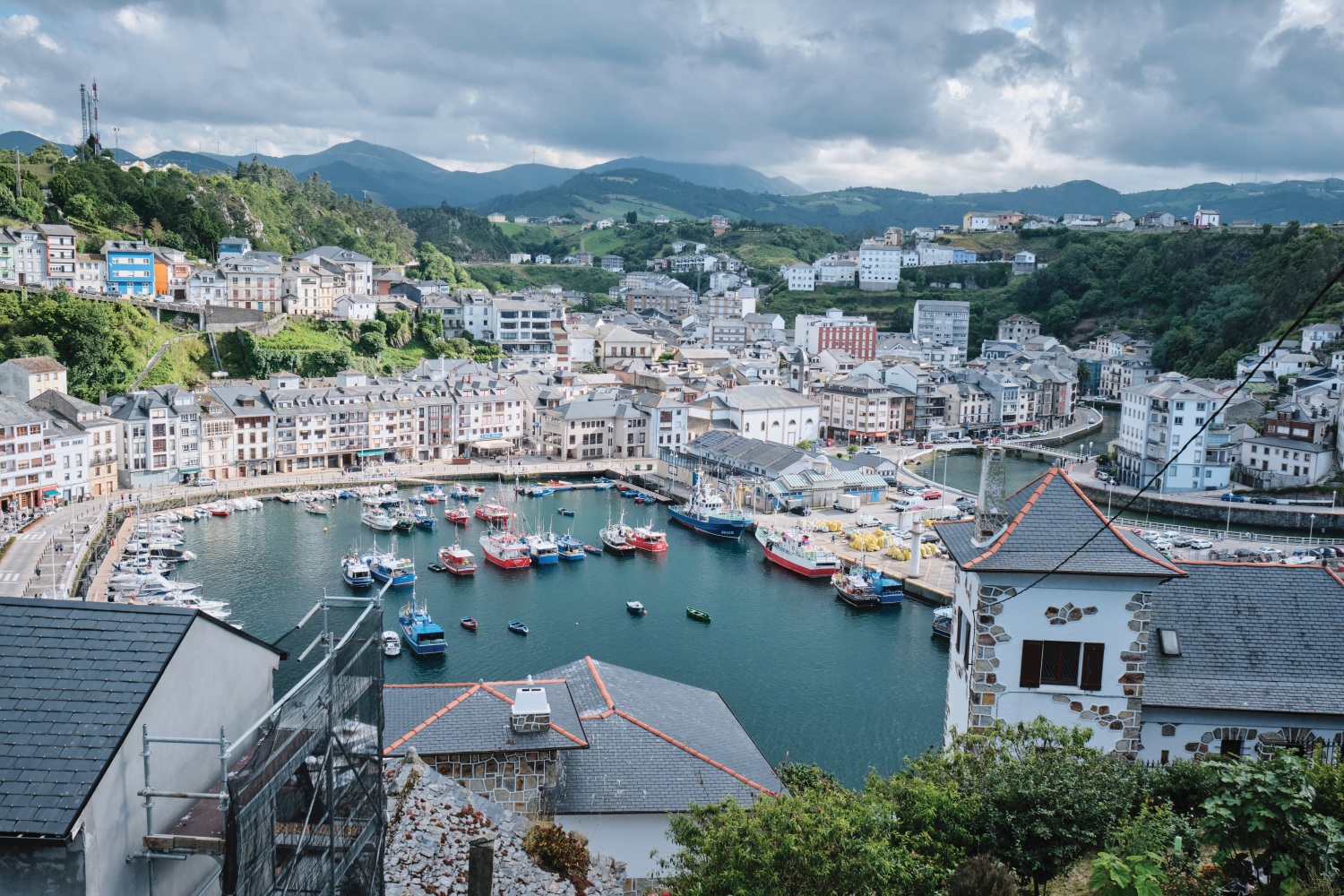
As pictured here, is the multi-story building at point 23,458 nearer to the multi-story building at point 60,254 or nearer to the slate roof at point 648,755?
the multi-story building at point 60,254

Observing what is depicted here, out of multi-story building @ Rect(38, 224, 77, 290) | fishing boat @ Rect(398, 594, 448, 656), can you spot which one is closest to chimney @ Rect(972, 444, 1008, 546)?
fishing boat @ Rect(398, 594, 448, 656)

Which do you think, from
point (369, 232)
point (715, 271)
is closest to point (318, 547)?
point (369, 232)

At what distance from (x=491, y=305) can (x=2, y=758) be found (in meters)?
57.4

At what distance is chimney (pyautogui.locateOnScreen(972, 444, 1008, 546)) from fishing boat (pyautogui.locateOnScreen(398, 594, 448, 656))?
1646 centimetres

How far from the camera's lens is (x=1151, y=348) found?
65250 millimetres

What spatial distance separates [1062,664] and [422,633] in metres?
17.2

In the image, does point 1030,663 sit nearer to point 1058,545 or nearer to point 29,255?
point 1058,545

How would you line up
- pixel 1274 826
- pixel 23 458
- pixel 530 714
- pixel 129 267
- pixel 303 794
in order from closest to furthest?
pixel 303 794, pixel 1274 826, pixel 530 714, pixel 23 458, pixel 129 267

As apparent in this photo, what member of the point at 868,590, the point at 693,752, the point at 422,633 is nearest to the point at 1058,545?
the point at 693,752

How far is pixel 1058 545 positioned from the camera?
24.8 ft

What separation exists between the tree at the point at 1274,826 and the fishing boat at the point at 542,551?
82.5ft

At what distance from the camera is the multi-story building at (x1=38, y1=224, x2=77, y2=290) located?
46094mm

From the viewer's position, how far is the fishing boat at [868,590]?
26.2 m

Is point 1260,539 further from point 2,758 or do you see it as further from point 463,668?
point 2,758
